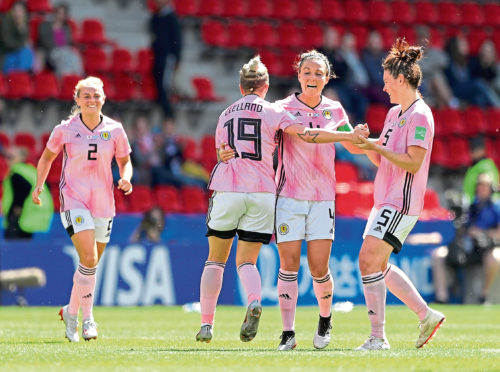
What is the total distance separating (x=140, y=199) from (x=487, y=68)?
8.63m

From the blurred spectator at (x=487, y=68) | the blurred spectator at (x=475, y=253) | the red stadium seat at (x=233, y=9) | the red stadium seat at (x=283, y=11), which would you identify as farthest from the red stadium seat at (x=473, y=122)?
the blurred spectator at (x=475, y=253)

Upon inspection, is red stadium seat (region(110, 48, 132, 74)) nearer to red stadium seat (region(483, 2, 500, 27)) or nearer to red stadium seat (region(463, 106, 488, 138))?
red stadium seat (region(463, 106, 488, 138))

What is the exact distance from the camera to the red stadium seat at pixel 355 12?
23406mm

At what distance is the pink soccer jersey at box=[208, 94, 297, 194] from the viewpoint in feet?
27.6

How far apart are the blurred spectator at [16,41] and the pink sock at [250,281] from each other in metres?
11.4

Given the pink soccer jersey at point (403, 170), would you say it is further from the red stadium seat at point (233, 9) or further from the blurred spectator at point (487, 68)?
the blurred spectator at point (487, 68)

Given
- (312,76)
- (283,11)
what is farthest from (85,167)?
(283,11)

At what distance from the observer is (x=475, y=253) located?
16250 millimetres

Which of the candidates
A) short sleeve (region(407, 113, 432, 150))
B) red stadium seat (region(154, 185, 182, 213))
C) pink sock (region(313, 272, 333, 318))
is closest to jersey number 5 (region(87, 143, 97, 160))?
pink sock (region(313, 272, 333, 318))

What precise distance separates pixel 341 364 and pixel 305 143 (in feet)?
6.57

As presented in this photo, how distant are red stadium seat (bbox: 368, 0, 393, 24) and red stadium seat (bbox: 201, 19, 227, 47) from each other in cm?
363

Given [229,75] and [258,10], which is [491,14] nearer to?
[258,10]

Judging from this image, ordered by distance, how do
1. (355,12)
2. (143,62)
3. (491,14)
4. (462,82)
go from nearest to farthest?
(143,62) → (462,82) → (355,12) → (491,14)

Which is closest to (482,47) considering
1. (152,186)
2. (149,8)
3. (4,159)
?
(149,8)
